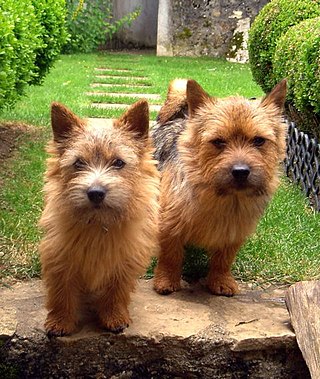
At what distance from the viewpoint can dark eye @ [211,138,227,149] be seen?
3625 millimetres

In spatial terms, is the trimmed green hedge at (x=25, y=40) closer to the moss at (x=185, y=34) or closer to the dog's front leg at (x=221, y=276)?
the dog's front leg at (x=221, y=276)

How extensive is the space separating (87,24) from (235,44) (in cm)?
438

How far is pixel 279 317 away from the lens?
406cm

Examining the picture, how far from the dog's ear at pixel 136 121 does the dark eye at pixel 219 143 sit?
0.42m

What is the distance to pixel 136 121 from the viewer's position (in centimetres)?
342

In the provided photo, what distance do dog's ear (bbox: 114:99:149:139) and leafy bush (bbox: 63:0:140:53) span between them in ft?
49.5

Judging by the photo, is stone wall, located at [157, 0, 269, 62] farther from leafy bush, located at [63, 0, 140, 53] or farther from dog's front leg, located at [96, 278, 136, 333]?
dog's front leg, located at [96, 278, 136, 333]

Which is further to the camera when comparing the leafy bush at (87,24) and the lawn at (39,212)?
the leafy bush at (87,24)

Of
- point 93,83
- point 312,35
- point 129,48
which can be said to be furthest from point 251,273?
point 129,48

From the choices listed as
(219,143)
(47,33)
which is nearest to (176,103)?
(219,143)

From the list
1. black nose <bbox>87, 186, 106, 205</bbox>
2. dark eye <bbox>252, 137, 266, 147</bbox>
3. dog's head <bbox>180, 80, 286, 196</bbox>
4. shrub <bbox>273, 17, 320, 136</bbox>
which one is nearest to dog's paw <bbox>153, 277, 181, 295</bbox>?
dog's head <bbox>180, 80, 286, 196</bbox>

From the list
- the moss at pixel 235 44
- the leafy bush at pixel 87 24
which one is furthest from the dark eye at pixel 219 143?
the moss at pixel 235 44

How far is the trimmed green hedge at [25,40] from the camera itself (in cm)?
603

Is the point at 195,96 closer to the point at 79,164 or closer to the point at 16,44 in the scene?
the point at 79,164
